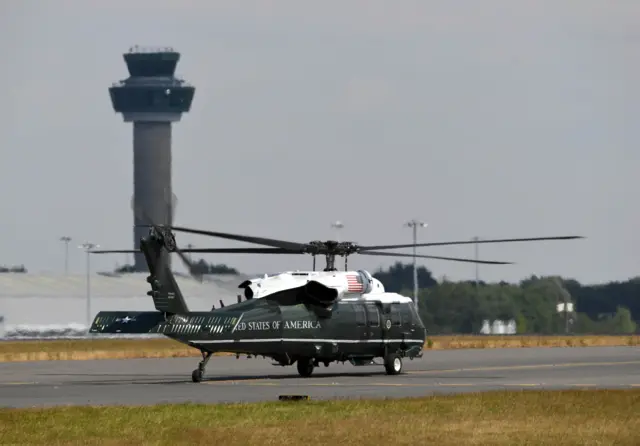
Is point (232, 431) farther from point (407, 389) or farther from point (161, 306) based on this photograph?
point (161, 306)

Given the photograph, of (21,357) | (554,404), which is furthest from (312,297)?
(21,357)

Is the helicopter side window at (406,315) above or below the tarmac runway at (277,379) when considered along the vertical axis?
above

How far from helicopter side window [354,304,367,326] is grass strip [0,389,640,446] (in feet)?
50.2

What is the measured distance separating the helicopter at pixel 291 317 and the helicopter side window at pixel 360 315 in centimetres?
4

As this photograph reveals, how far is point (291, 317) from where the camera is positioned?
166 feet

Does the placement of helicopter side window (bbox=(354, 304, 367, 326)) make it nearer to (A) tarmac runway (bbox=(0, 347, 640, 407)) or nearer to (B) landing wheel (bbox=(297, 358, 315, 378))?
(A) tarmac runway (bbox=(0, 347, 640, 407))

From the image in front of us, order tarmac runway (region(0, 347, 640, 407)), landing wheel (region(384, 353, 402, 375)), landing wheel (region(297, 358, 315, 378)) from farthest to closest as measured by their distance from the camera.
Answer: landing wheel (region(384, 353, 402, 375)), landing wheel (region(297, 358, 315, 378)), tarmac runway (region(0, 347, 640, 407))

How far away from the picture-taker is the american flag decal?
5116 cm

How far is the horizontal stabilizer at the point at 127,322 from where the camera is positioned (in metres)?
47.8

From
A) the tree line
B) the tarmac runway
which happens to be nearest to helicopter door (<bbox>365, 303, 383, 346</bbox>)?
the tarmac runway

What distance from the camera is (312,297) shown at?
2023 inches

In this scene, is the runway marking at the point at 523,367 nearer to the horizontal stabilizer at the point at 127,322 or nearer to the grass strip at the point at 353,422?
the horizontal stabilizer at the point at 127,322

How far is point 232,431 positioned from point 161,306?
58.8ft

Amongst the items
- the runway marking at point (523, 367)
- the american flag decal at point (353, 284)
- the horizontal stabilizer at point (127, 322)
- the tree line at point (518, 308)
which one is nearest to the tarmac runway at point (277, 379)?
the runway marking at point (523, 367)
